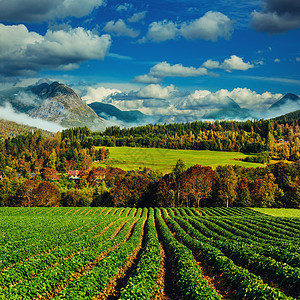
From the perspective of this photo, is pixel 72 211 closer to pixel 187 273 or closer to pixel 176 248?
pixel 176 248

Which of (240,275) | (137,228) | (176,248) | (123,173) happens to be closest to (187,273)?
(240,275)

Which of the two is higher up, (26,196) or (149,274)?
(149,274)

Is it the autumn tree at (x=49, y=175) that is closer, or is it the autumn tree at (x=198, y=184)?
the autumn tree at (x=198, y=184)

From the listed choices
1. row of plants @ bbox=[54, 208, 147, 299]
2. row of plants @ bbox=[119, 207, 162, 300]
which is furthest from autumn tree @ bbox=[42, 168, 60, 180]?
row of plants @ bbox=[119, 207, 162, 300]

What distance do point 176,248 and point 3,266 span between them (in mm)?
15947

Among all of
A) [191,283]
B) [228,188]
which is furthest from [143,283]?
[228,188]

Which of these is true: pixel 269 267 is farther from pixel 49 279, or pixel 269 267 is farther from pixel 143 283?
pixel 49 279

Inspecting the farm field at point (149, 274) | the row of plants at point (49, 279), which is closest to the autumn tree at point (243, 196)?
the farm field at point (149, 274)

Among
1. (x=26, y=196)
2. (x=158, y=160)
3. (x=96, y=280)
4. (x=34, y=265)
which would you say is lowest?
(x=26, y=196)

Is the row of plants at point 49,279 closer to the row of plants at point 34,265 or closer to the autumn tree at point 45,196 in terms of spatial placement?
the row of plants at point 34,265

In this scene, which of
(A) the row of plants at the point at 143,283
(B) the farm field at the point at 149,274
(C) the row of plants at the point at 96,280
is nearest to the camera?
(A) the row of plants at the point at 143,283

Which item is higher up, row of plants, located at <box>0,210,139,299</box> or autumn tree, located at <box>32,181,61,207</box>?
row of plants, located at <box>0,210,139,299</box>

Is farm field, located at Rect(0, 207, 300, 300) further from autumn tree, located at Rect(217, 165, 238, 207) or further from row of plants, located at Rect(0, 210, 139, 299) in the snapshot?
autumn tree, located at Rect(217, 165, 238, 207)

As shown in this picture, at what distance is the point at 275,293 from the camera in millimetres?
11836
